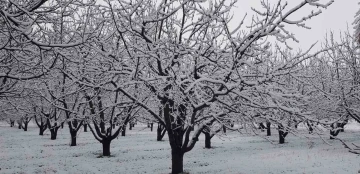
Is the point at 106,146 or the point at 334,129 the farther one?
the point at 106,146

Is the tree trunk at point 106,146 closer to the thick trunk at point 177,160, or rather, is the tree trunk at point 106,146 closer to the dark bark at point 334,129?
the thick trunk at point 177,160

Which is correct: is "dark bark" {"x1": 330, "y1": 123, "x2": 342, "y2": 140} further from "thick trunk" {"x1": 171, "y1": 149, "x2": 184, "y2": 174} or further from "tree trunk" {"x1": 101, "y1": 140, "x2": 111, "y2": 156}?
"tree trunk" {"x1": 101, "y1": 140, "x2": 111, "y2": 156}

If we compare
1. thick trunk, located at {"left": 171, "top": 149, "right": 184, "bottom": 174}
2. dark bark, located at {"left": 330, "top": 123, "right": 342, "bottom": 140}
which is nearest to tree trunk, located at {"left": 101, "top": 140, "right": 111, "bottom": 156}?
thick trunk, located at {"left": 171, "top": 149, "right": 184, "bottom": 174}

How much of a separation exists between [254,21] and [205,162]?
959 centimetres

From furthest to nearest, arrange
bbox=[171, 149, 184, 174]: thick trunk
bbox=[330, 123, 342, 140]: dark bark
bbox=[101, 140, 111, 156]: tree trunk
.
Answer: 1. bbox=[101, 140, 111, 156]: tree trunk
2. bbox=[171, 149, 184, 174]: thick trunk
3. bbox=[330, 123, 342, 140]: dark bark

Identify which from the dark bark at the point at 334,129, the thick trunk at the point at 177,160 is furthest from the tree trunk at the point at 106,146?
the dark bark at the point at 334,129

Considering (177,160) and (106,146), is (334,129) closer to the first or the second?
(177,160)

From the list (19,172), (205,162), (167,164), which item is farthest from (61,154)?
(205,162)

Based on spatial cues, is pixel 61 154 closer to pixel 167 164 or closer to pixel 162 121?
pixel 167 164

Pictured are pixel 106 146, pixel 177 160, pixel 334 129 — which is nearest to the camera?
pixel 334 129

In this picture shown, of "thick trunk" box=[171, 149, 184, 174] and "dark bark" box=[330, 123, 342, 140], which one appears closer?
"dark bark" box=[330, 123, 342, 140]

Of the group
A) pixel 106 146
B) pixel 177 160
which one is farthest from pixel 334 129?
pixel 106 146

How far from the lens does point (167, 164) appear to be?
1402 cm

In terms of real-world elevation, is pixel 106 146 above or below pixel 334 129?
below
